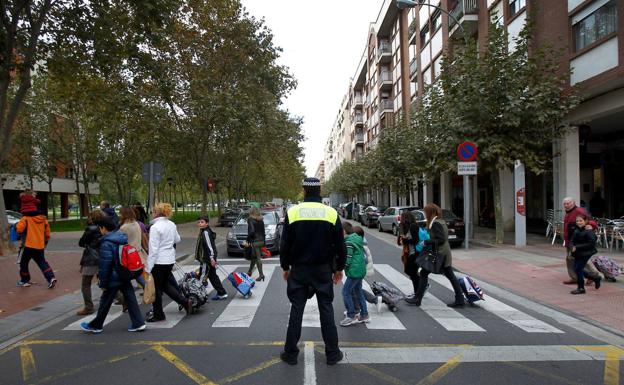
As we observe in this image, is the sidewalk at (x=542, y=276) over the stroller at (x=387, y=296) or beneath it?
beneath

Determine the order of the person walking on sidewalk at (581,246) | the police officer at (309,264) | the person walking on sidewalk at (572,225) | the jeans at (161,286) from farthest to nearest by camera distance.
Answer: the person walking on sidewalk at (572,225) → the person walking on sidewalk at (581,246) → the jeans at (161,286) → the police officer at (309,264)

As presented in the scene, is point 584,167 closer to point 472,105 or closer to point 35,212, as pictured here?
point 472,105

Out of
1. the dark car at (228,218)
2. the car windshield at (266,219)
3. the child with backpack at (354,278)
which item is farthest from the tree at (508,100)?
the dark car at (228,218)

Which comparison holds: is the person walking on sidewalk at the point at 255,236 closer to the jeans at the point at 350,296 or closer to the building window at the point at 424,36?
the jeans at the point at 350,296

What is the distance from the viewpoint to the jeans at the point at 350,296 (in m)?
5.83

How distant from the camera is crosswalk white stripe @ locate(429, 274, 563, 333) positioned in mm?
5695

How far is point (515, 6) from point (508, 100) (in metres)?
6.75

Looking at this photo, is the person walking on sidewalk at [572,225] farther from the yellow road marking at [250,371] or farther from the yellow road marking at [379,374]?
the yellow road marking at [250,371]

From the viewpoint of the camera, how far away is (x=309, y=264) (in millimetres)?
4312

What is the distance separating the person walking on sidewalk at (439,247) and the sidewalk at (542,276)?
1.59 metres

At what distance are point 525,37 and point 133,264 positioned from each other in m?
13.6

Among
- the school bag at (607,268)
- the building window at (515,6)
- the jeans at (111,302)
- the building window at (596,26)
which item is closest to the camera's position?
the jeans at (111,302)

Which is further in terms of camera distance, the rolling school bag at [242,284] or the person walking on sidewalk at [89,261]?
the rolling school bag at [242,284]

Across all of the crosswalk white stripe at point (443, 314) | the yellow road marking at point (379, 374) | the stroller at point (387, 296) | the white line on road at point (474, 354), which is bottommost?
the crosswalk white stripe at point (443, 314)
